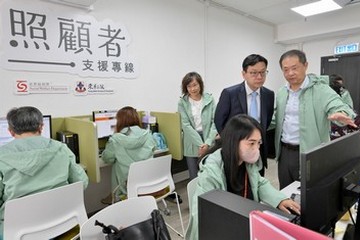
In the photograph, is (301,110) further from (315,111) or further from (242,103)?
(242,103)

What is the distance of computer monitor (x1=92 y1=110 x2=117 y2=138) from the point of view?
2750 millimetres

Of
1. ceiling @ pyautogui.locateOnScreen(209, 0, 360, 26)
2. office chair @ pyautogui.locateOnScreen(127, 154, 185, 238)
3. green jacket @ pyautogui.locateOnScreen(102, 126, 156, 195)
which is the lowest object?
office chair @ pyautogui.locateOnScreen(127, 154, 185, 238)

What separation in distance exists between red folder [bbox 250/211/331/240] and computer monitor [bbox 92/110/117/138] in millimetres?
2369

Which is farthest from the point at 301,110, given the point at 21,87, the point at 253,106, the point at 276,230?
the point at 21,87

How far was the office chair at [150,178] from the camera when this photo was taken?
206cm

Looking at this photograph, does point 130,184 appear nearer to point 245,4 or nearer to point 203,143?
point 203,143

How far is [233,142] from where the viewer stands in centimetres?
121

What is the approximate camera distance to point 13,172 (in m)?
1.47

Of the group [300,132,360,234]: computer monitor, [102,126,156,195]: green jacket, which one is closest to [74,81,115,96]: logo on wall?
[102,126,156,195]: green jacket

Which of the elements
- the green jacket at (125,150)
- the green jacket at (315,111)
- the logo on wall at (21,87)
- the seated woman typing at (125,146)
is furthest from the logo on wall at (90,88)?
the green jacket at (315,111)

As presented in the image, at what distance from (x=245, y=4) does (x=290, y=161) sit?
10.4 ft

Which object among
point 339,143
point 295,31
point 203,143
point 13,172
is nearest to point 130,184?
point 13,172

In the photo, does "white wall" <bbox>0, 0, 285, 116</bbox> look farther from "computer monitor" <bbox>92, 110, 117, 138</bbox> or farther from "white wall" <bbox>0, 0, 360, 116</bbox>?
"computer monitor" <bbox>92, 110, 117, 138</bbox>

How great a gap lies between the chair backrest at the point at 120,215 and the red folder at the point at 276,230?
823 millimetres
